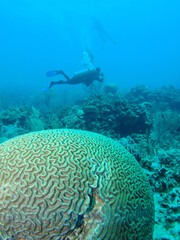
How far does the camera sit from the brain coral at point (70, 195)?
1.68 m

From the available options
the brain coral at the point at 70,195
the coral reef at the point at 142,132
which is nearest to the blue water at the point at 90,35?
the coral reef at the point at 142,132

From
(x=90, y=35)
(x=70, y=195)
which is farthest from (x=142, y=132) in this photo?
(x=90, y=35)

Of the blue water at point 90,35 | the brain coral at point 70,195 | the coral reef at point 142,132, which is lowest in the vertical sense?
the brain coral at point 70,195

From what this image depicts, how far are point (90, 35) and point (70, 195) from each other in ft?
425

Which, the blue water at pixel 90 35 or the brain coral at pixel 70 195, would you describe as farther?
the blue water at pixel 90 35

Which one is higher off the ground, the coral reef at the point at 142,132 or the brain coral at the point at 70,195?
the coral reef at the point at 142,132

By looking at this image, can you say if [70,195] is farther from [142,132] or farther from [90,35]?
[90,35]

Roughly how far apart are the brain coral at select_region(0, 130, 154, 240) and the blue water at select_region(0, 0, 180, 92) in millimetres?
90420

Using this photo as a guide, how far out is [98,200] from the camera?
1829mm

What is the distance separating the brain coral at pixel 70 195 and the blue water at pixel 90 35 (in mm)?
90420

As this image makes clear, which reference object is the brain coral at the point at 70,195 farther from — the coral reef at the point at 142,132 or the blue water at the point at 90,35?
the blue water at the point at 90,35

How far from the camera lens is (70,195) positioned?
1.78 metres

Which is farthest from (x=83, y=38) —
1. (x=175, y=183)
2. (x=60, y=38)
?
(x=60, y=38)

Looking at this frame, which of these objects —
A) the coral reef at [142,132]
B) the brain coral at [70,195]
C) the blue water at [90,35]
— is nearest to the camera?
the brain coral at [70,195]
